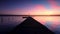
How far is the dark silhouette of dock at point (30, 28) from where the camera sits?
643 centimetres

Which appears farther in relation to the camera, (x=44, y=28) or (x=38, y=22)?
(x=38, y=22)

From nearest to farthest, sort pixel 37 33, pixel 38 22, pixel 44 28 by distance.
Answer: pixel 37 33, pixel 44 28, pixel 38 22

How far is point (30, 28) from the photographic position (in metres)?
6.89

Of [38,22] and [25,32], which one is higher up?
[38,22]

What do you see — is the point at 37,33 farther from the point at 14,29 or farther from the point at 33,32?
the point at 14,29

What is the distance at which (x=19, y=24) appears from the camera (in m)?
7.04

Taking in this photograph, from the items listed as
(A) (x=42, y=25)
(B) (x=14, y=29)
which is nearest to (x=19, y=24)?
(B) (x=14, y=29)

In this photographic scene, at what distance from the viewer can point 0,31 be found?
231 inches

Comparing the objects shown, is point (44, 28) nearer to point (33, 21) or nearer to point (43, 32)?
point (43, 32)

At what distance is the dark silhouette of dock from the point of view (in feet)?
21.1

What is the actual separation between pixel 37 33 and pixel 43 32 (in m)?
0.34

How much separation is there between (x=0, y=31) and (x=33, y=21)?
6.93 feet

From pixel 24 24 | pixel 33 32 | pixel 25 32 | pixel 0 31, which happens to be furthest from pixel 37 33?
pixel 0 31

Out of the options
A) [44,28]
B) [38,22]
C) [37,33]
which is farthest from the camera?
[38,22]
